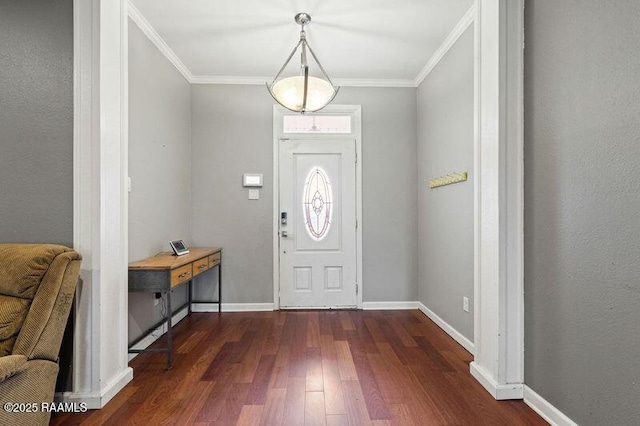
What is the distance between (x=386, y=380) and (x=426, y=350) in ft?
2.17

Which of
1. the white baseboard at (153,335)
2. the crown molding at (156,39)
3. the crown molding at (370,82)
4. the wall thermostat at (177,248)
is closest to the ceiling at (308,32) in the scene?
the crown molding at (156,39)

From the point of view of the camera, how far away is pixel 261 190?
3.81 metres

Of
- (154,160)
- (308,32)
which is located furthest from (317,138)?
(154,160)

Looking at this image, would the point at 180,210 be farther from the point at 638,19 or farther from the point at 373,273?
the point at 638,19

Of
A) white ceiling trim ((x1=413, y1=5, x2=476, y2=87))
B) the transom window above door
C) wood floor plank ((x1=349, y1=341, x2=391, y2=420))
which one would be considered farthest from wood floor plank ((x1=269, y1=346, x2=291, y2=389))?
white ceiling trim ((x1=413, y1=5, x2=476, y2=87))

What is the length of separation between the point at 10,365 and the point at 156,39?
8.82 ft

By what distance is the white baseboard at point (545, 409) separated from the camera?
5.38 feet

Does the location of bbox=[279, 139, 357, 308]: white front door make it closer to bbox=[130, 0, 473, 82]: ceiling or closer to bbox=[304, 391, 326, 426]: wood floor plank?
bbox=[130, 0, 473, 82]: ceiling

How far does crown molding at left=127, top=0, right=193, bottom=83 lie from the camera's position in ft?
8.47

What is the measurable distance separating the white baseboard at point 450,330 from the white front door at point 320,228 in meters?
0.80

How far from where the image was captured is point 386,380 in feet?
7.11

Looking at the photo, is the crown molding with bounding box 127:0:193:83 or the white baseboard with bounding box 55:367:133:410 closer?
the white baseboard with bounding box 55:367:133:410

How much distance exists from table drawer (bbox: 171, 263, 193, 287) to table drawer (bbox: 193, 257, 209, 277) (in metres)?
0.11

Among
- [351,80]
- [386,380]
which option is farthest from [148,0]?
[386,380]
